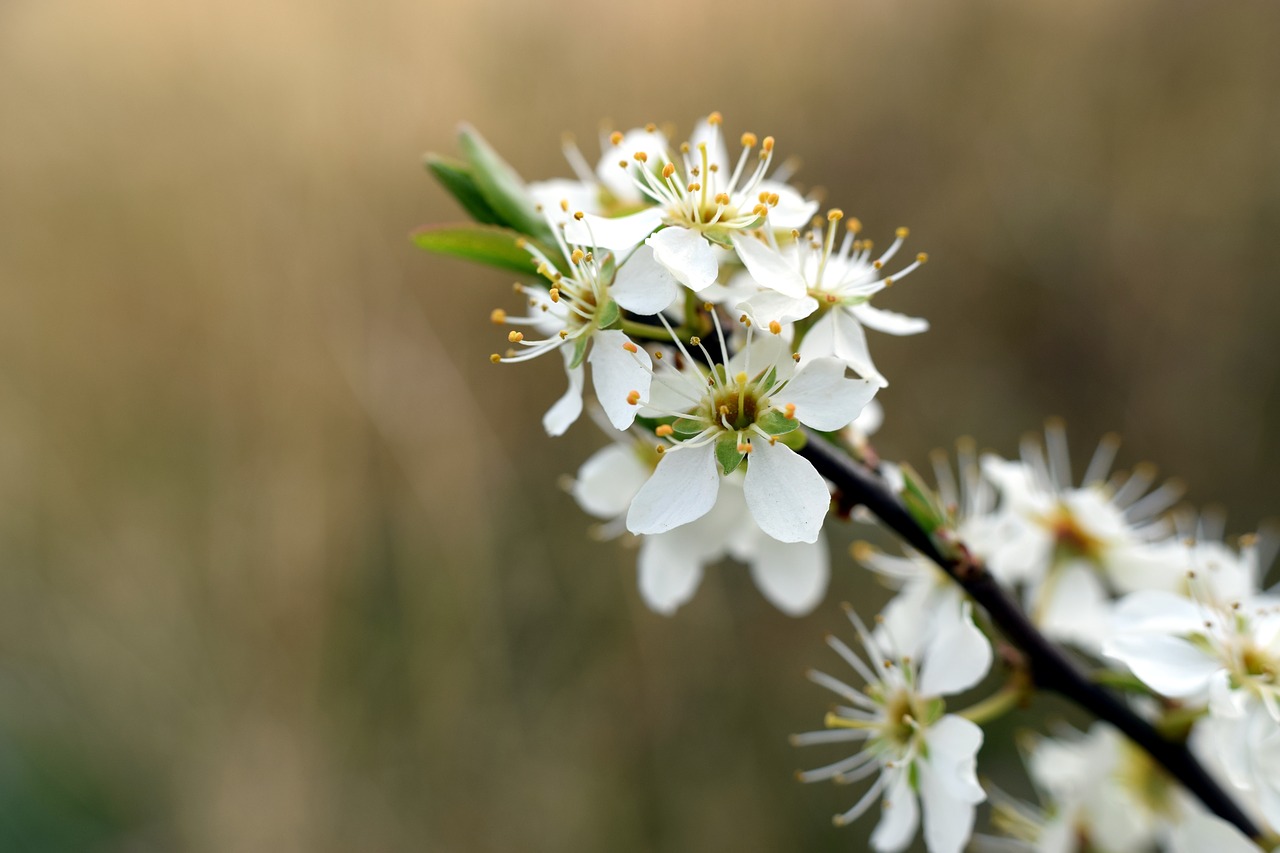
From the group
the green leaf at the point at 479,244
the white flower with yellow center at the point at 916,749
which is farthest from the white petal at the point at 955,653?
the green leaf at the point at 479,244

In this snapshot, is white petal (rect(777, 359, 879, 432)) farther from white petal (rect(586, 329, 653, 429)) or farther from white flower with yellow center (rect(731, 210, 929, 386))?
white petal (rect(586, 329, 653, 429))

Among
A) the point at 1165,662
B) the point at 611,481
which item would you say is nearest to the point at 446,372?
the point at 611,481

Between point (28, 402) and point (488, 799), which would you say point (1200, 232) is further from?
point (28, 402)

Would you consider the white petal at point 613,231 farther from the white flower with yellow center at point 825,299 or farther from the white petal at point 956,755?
the white petal at point 956,755

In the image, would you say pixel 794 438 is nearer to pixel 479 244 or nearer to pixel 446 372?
pixel 479 244

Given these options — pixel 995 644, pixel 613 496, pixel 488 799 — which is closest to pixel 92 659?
pixel 488 799
